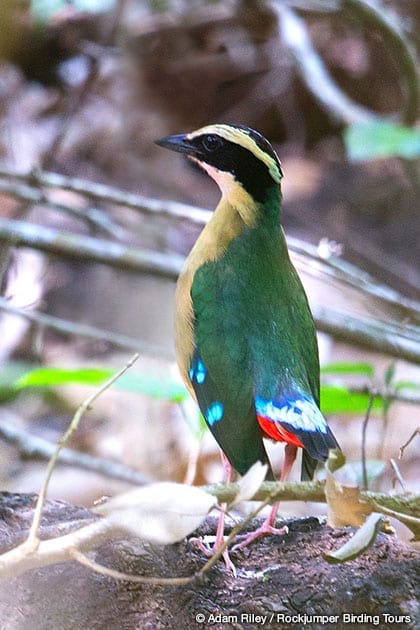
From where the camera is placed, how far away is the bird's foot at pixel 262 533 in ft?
8.09

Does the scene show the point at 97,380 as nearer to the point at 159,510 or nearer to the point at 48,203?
the point at 48,203

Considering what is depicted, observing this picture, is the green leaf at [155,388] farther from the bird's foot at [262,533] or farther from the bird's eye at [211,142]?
the bird's foot at [262,533]

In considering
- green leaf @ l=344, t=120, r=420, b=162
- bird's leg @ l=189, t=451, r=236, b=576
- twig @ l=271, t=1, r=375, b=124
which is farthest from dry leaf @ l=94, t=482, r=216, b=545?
twig @ l=271, t=1, r=375, b=124

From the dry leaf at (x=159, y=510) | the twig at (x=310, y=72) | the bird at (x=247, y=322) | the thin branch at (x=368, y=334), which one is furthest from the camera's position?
the twig at (x=310, y=72)

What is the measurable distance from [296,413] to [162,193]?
5.62 meters

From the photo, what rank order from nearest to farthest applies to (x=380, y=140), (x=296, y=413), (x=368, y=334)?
(x=296, y=413) → (x=368, y=334) → (x=380, y=140)

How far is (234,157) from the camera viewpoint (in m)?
2.95

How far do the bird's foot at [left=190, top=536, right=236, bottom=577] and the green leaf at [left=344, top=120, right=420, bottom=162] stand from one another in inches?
122

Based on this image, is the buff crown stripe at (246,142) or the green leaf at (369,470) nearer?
the buff crown stripe at (246,142)

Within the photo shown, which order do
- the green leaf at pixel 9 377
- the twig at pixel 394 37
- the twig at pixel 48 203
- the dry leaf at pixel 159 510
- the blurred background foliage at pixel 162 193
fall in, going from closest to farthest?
the dry leaf at pixel 159 510, the twig at pixel 48 203, the blurred background foliage at pixel 162 193, the twig at pixel 394 37, the green leaf at pixel 9 377

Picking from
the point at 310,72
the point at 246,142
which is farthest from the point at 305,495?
the point at 310,72

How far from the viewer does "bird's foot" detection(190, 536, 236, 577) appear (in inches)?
92.2

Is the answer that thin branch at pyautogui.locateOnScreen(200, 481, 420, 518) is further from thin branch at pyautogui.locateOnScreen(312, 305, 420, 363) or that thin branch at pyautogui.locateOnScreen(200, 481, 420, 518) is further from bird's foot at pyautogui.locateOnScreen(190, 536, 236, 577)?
thin branch at pyautogui.locateOnScreen(312, 305, 420, 363)

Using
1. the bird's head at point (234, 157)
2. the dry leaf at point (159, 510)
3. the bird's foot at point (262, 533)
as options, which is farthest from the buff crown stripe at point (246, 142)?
the dry leaf at point (159, 510)
